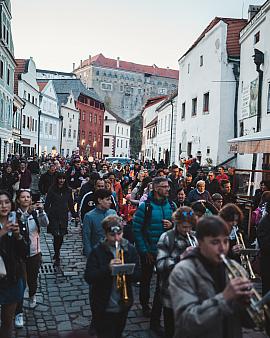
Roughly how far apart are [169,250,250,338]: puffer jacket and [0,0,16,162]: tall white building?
→ 29049mm

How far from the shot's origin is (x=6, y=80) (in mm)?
32594

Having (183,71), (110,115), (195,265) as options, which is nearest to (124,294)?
(195,265)

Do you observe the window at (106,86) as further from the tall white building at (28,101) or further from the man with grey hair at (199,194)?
the man with grey hair at (199,194)

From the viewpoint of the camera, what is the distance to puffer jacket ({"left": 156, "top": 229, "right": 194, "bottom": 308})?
4277 mm

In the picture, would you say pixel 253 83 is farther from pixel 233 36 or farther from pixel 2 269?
pixel 2 269

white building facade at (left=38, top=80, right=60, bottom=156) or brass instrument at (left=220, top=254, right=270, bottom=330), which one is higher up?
white building facade at (left=38, top=80, right=60, bottom=156)

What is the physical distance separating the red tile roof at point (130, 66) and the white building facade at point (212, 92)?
83.0 m

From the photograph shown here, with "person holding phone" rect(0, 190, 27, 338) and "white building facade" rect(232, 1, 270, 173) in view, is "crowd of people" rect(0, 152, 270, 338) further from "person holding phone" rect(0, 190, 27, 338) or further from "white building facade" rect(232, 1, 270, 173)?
"white building facade" rect(232, 1, 270, 173)

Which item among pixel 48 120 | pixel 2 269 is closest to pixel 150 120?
pixel 48 120

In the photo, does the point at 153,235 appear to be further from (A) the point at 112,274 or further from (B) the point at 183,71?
(B) the point at 183,71

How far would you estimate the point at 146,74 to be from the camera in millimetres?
113750

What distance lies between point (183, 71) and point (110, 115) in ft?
178

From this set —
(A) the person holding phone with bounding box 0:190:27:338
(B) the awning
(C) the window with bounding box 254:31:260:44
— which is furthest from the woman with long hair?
(C) the window with bounding box 254:31:260:44

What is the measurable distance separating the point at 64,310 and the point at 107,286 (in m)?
2.42
